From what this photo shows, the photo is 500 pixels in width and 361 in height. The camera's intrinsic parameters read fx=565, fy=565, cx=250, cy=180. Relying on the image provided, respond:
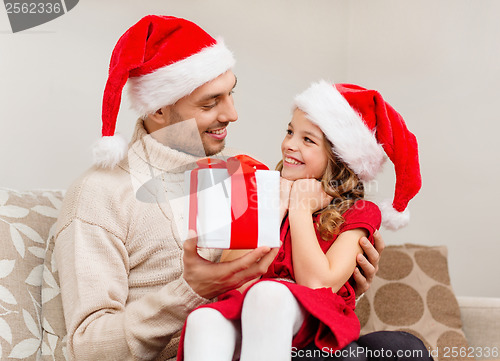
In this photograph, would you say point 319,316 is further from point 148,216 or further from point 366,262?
point 148,216

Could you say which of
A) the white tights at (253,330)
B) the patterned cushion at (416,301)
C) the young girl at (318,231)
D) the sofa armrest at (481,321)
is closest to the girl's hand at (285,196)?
the young girl at (318,231)

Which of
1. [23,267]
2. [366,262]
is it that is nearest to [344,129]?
[366,262]

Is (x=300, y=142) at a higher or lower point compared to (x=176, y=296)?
higher

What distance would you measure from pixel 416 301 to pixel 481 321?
228mm

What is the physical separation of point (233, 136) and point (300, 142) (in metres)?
1.06

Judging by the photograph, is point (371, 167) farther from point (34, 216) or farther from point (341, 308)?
point (34, 216)

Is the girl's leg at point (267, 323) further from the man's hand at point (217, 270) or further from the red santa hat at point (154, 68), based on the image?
the red santa hat at point (154, 68)

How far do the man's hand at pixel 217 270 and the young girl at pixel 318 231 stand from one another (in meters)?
0.04

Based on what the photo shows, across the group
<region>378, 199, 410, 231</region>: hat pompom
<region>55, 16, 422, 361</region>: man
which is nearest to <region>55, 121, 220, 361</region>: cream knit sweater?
<region>55, 16, 422, 361</region>: man

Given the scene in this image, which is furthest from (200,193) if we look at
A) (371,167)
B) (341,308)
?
(371,167)

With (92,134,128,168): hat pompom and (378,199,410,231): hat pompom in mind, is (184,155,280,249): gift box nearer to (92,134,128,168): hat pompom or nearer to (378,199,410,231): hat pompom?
(92,134,128,168): hat pompom

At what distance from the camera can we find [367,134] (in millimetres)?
1498

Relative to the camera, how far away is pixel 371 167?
152cm

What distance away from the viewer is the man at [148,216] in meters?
1.22
